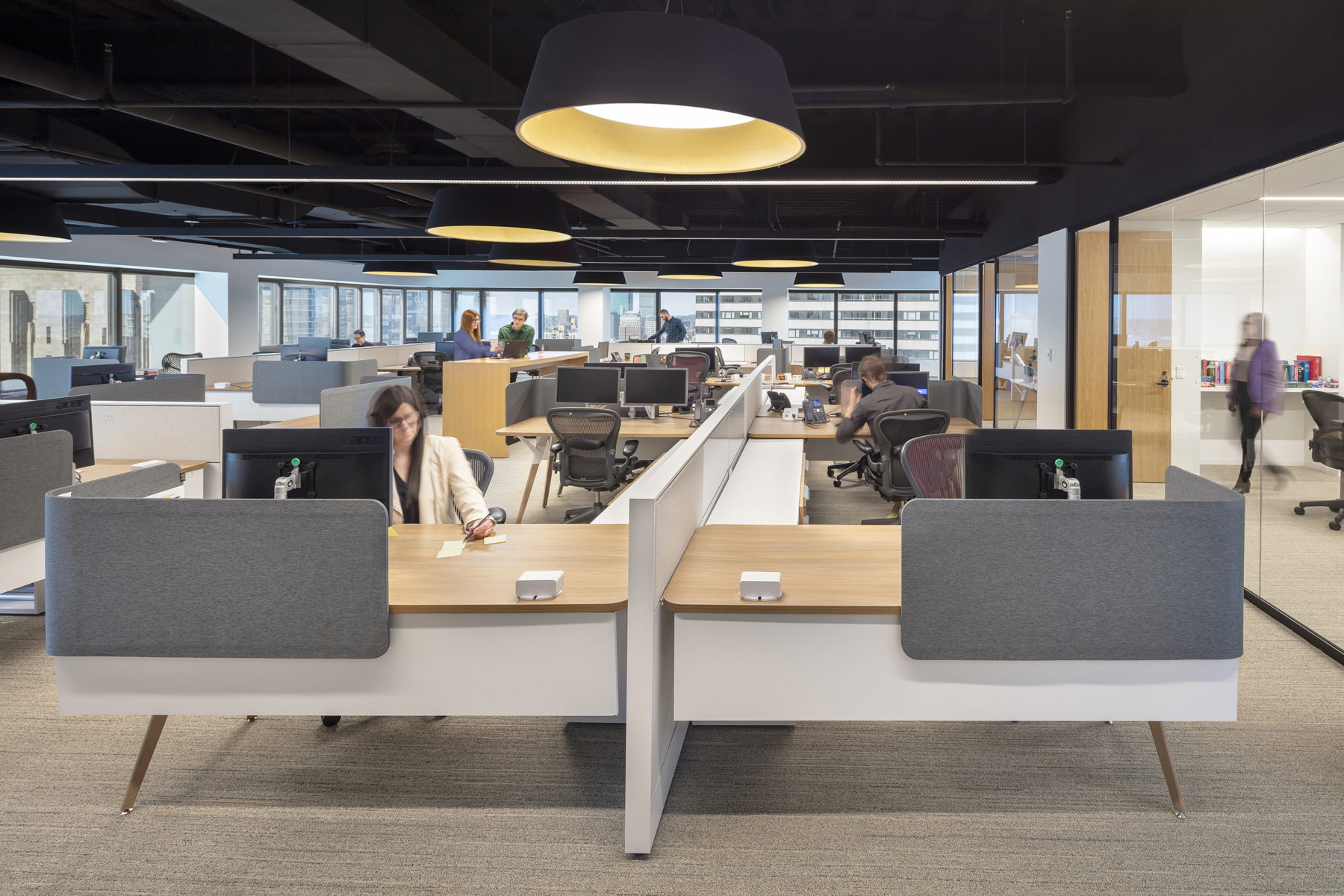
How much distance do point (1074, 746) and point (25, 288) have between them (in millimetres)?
13781

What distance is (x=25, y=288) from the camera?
12.0 meters

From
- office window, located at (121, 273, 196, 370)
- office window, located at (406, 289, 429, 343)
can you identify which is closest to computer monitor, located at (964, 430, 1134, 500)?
office window, located at (121, 273, 196, 370)

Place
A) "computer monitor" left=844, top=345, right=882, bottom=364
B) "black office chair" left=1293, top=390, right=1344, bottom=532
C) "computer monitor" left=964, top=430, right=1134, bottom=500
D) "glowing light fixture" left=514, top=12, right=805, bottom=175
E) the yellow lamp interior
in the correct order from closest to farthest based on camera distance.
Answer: "glowing light fixture" left=514, top=12, right=805, bottom=175, the yellow lamp interior, "computer monitor" left=964, top=430, right=1134, bottom=500, "black office chair" left=1293, top=390, right=1344, bottom=532, "computer monitor" left=844, top=345, right=882, bottom=364

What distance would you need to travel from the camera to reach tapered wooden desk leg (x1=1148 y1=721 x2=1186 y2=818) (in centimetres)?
257

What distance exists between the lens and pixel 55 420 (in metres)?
4.27

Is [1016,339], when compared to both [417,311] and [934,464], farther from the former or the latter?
[417,311]

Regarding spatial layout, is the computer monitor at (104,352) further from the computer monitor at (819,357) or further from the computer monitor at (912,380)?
the computer monitor at (912,380)

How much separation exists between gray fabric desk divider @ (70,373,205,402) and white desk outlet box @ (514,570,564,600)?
4688mm

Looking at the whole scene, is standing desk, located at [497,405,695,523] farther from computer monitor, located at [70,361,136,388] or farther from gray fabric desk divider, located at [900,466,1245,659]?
gray fabric desk divider, located at [900,466,1245,659]

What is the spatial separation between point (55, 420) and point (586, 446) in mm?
3049

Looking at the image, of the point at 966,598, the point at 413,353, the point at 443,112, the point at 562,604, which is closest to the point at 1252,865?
the point at 966,598

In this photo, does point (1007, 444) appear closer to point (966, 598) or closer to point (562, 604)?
point (966, 598)

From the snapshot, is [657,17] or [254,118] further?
[254,118]

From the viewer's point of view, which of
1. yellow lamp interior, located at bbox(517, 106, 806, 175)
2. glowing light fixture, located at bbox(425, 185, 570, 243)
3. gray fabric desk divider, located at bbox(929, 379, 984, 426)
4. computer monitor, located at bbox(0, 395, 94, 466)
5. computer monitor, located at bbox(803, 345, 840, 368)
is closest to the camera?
yellow lamp interior, located at bbox(517, 106, 806, 175)
